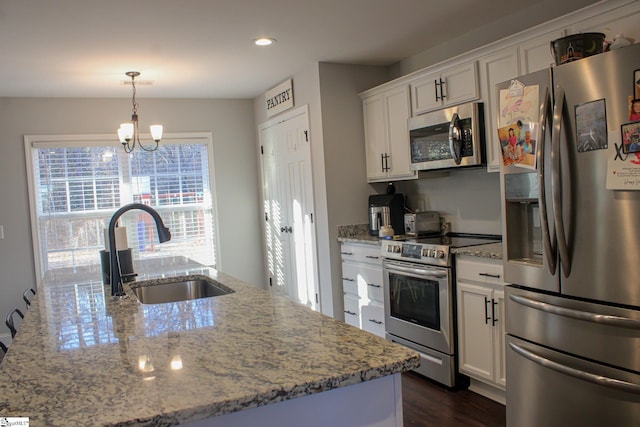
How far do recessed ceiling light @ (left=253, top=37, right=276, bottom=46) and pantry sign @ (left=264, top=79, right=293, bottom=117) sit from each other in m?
1.09

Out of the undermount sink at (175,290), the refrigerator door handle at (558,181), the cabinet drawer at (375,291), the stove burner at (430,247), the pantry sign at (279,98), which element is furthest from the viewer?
the pantry sign at (279,98)

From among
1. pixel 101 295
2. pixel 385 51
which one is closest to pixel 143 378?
pixel 101 295

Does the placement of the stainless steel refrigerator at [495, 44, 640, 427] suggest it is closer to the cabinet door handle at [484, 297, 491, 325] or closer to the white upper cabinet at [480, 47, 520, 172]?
the cabinet door handle at [484, 297, 491, 325]

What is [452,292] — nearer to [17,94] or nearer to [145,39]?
[145,39]

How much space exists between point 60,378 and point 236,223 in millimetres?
4669

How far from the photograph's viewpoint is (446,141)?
11.4 feet

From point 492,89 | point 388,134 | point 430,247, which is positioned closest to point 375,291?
point 430,247

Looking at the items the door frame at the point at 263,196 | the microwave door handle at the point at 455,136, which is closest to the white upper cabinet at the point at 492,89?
the microwave door handle at the point at 455,136

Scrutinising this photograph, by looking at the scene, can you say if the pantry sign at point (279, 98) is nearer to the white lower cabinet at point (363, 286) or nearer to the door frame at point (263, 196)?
the door frame at point (263, 196)

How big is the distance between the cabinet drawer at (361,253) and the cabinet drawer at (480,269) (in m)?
0.85

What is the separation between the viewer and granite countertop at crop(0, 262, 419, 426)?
3.17 ft

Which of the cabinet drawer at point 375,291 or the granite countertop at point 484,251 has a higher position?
the granite countertop at point 484,251

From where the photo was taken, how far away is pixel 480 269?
2.92 metres

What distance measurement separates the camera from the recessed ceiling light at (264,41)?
3.51 meters
